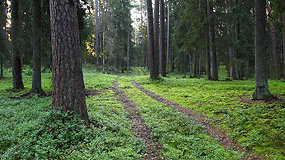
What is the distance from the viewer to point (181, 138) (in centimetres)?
446

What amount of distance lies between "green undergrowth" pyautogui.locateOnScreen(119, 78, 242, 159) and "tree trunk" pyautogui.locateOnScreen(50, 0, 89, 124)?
245cm

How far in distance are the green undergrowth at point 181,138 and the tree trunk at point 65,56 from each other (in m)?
2.45

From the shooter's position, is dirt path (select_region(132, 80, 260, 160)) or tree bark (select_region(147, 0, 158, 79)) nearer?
dirt path (select_region(132, 80, 260, 160))

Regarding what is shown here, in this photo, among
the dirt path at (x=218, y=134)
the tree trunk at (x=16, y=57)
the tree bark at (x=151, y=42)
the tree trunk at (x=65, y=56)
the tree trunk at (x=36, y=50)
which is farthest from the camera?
the tree bark at (x=151, y=42)

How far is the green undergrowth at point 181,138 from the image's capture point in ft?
12.3

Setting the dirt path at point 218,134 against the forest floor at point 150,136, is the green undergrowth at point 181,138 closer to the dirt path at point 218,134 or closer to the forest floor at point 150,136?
the forest floor at point 150,136

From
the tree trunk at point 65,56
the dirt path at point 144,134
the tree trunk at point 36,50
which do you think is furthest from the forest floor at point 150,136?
the tree trunk at point 36,50

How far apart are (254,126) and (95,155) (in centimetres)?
451

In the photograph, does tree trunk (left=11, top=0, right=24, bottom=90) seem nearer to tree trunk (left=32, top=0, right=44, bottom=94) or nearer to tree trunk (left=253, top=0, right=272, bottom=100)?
tree trunk (left=32, top=0, right=44, bottom=94)

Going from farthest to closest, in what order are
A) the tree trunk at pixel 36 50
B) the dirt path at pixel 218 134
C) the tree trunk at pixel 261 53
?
1. the tree trunk at pixel 36 50
2. the tree trunk at pixel 261 53
3. the dirt path at pixel 218 134

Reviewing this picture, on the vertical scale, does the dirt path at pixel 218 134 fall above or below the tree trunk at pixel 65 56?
below

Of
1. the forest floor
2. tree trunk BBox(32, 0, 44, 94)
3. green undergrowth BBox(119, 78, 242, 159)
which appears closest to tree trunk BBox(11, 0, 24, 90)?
tree trunk BBox(32, 0, 44, 94)

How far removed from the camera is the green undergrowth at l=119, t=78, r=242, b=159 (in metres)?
3.74

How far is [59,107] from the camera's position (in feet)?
14.4
